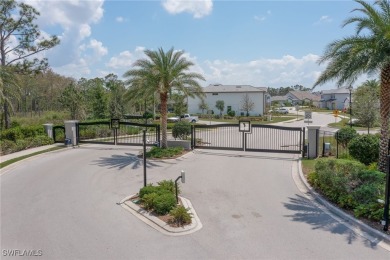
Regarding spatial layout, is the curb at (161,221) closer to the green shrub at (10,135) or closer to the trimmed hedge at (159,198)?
the trimmed hedge at (159,198)

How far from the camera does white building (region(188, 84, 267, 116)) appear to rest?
6228 centimetres

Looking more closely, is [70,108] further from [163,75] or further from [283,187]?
[283,187]

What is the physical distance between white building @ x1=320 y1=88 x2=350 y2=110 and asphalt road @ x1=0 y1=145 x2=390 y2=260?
86.0 meters

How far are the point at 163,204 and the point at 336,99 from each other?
320 feet

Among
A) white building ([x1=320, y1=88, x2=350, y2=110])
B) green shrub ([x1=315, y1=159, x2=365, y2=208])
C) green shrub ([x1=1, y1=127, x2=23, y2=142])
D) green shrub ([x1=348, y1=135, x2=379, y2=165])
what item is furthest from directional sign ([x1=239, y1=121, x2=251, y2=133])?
white building ([x1=320, y1=88, x2=350, y2=110])

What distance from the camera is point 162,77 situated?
634 inches

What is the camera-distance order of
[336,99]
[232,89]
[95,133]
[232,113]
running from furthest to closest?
[336,99] < [232,89] < [232,113] < [95,133]

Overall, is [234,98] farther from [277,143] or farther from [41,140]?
[41,140]

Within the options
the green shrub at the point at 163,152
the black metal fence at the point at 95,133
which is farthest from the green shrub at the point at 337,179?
the black metal fence at the point at 95,133

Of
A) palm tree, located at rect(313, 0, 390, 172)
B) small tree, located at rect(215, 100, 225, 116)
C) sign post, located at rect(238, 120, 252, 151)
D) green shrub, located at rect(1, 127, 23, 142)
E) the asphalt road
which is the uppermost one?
palm tree, located at rect(313, 0, 390, 172)

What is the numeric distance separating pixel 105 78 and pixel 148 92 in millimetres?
47079

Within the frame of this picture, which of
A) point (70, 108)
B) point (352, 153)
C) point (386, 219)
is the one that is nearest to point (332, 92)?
point (70, 108)

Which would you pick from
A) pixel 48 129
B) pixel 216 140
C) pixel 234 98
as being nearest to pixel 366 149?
pixel 216 140

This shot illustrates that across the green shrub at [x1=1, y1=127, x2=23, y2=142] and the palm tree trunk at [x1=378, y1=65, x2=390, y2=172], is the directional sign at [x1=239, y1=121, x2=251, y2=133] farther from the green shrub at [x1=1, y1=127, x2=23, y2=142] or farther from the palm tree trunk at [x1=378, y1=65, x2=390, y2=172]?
the green shrub at [x1=1, y1=127, x2=23, y2=142]
